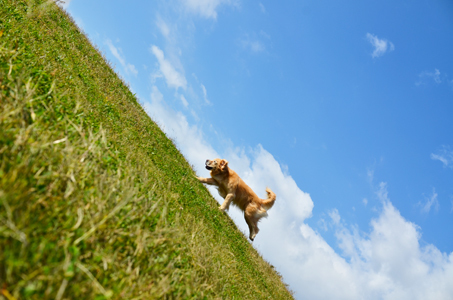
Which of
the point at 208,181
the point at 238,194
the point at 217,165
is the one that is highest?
the point at 217,165

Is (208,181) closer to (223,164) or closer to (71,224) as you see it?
(223,164)

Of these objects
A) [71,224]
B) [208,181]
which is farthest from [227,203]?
[71,224]

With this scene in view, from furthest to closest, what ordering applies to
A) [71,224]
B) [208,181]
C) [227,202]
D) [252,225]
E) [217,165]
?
[252,225], [208,181], [217,165], [227,202], [71,224]

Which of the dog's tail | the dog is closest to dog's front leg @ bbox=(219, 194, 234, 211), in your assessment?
the dog

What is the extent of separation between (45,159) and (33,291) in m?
1.47

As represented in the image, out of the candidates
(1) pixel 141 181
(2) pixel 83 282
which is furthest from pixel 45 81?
(2) pixel 83 282

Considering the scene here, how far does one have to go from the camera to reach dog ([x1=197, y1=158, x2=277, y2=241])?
1389cm

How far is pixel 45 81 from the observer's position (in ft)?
18.0

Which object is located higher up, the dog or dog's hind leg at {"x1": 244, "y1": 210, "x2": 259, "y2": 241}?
the dog

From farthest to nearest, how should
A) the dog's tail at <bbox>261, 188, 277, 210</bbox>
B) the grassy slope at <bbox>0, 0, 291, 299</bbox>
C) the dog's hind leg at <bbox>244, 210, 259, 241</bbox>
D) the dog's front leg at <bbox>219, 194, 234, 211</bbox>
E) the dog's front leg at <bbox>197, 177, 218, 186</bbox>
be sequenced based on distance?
the dog's tail at <bbox>261, 188, 277, 210</bbox> → the dog's hind leg at <bbox>244, 210, 259, 241</bbox> → the dog's front leg at <bbox>197, 177, 218, 186</bbox> → the dog's front leg at <bbox>219, 194, 234, 211</bbox> → the grassy slope at <bbox>0, 0, 291, 299</bbox>

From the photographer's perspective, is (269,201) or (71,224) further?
(269,201)

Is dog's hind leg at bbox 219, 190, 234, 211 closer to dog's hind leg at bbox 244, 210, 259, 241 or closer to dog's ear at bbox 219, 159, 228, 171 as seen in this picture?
dog's ear at bbox 219, 159, 228, 171

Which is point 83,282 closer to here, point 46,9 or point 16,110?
point 16,110

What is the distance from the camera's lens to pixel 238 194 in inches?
566
